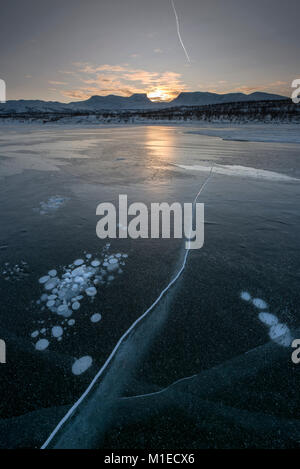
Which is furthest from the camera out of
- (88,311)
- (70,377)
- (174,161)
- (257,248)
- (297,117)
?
(297,117)

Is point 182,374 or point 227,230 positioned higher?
point 227,230

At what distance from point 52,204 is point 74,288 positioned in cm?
245

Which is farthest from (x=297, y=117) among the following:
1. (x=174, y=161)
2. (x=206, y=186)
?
(x=206, y=186)

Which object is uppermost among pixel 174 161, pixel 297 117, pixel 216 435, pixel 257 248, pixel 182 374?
pixel 297 117

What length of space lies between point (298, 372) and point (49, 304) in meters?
1.94

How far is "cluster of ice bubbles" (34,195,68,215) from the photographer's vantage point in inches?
146

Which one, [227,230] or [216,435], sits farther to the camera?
[227,230]

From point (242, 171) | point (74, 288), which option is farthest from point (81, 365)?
point (242, 171)

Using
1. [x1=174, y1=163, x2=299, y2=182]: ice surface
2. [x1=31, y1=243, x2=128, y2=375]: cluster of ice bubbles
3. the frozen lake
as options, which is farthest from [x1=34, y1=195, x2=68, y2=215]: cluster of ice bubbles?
[x1=174, y1=163, x2=299, y2=182]: ice surface

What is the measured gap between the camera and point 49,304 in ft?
6.12

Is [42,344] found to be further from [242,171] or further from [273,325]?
[242,171]

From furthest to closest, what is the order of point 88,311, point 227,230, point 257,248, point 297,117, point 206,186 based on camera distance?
point 297,117 < point 206,186 < point 227,230 < point 257,248 < point 88,311

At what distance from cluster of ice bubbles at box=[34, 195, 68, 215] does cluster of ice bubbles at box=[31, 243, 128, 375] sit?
170 centimetres
